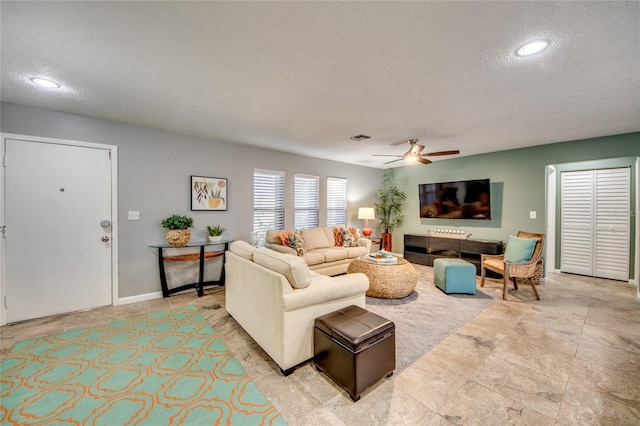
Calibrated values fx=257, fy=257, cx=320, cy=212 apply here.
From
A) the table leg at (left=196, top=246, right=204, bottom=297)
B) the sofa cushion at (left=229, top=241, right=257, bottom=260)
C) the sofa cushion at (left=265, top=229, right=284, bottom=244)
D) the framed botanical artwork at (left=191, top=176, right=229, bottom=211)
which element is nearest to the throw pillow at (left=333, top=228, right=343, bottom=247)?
the sofa cushion at (left=265, top=229, right=284, bottom=244)

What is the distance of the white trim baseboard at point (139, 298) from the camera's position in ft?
11.9

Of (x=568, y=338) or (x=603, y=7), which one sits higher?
(x=603, y=7)

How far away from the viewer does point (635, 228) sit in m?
4.36

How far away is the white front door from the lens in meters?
3.03

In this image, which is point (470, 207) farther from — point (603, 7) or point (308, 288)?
point (308, 288)

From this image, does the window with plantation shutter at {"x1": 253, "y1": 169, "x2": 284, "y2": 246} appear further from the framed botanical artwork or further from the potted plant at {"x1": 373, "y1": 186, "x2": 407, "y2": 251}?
the potted plant at {"x1": 373, "y1": 186, "x2": 407, "y2": 251}

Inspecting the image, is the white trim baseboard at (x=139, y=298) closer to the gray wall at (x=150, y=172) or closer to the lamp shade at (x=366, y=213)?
the gray wall at (x=150, y=172)

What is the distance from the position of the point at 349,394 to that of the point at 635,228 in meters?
5.81

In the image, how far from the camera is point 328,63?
6.88 ft

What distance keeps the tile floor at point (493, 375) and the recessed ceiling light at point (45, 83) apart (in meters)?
2.57

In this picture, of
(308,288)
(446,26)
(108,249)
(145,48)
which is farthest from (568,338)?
(108,249)

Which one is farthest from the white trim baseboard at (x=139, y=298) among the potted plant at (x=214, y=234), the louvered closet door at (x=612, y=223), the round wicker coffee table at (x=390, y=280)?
the louvered closet door at (x=612, y=223)

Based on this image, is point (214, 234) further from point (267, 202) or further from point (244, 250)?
point (244, 250)

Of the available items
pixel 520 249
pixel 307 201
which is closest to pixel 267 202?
pixel 307 201
